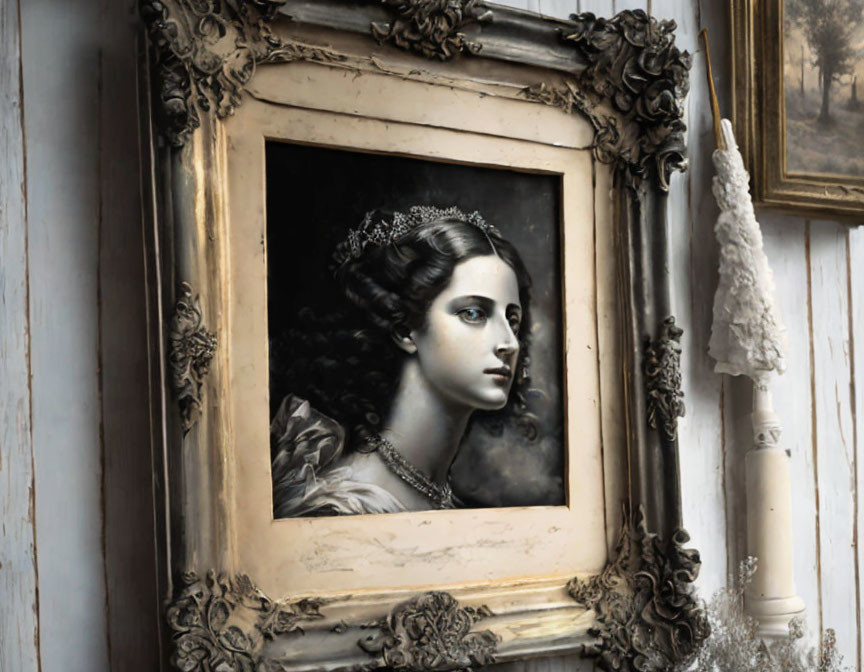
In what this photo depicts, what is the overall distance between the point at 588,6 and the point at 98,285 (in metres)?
0.94

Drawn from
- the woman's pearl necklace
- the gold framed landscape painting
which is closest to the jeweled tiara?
the woman's pearl necklace

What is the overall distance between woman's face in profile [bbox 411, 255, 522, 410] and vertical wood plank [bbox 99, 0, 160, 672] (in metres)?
0.41

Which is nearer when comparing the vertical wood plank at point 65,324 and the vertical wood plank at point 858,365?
the vertical wood plank at point 65,324

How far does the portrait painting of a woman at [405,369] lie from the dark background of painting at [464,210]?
0.02 m

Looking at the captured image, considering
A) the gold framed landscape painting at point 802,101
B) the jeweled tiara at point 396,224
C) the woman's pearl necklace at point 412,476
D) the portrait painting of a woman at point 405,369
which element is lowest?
the woman's pearl necklace at point 412,476

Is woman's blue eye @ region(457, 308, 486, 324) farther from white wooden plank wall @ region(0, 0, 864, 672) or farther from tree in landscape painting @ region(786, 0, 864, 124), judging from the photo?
tree in landscape painting @ region(786, 0, 864, 124)

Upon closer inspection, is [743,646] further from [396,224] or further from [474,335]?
[396,224]

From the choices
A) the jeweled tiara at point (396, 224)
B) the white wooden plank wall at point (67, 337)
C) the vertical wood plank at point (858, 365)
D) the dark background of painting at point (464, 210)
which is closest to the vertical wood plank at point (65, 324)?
the white wooden plank wall at point (67, 337)

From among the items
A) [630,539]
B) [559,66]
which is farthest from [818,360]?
[559,66]

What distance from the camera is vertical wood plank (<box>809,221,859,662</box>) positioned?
1999mm

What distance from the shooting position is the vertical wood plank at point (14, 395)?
1358 mm

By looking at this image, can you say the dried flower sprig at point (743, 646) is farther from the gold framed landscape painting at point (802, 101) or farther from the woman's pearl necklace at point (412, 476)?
the gold framed landscape painting at point (802, 101)

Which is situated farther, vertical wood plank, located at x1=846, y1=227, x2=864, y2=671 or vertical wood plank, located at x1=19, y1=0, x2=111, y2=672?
vertical wood plank, located at x1=846, y1=227, x2=864, y2=671

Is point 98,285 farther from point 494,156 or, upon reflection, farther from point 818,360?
point 818,360
